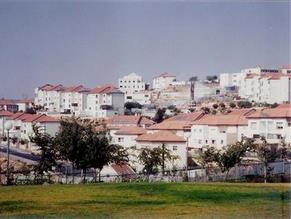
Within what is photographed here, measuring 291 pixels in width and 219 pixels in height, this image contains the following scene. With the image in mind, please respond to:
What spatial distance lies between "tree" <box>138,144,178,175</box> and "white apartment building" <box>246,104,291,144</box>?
2.44 feet

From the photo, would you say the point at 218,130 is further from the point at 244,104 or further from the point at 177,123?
the point at 244,104

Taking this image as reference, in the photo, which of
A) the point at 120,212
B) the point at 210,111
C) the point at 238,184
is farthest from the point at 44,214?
the point at 210,111

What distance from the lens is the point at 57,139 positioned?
4148 mm

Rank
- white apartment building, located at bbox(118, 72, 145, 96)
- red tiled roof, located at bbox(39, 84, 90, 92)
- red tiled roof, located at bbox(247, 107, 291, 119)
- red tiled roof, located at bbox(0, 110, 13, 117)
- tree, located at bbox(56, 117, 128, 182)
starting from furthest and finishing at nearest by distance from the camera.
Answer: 1. tree, located at bbox(56, 117, 128, 182)
2. red tiled roof, located at bbox(247, 107, 291, 119)
3. white apartment building, located at bbox(118, 72, 145, 96)
4. red tiled roof, located at bbox(0, 110, 13, 117)
5. red tiled roof, located at bbox(39, 84, 90, 92)

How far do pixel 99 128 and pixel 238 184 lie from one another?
47.8 inches

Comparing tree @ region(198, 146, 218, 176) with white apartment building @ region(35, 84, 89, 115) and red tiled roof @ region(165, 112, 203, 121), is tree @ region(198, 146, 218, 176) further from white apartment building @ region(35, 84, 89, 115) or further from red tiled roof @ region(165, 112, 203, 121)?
white apartment building @ region(35, 84, 89, 115)

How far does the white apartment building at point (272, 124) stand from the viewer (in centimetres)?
412

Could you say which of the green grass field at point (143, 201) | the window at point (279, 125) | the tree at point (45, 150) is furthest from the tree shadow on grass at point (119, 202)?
the window at point (279, 125)

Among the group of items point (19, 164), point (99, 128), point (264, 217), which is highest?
point (99, 128)

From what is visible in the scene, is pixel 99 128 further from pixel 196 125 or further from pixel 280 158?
pixel 280 158

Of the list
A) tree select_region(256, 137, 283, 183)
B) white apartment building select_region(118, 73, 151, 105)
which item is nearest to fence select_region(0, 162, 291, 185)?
tree select_region(256, 137, 283, 183)

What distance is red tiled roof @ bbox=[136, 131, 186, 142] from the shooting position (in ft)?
14.6

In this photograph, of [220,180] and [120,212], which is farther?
[220,180]

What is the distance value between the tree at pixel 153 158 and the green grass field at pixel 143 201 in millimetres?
899
